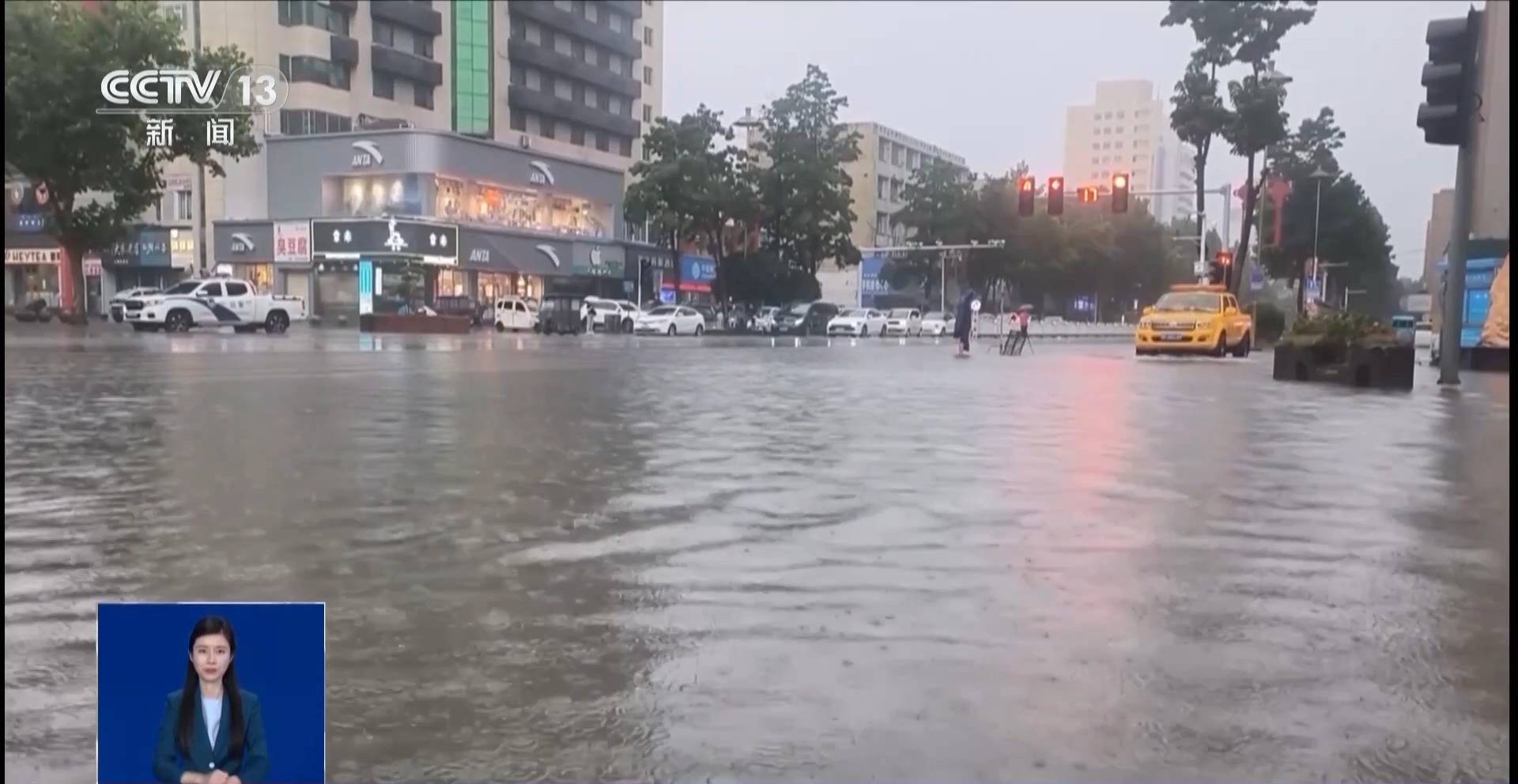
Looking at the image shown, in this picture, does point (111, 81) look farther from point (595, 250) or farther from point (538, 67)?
point (595, 250)

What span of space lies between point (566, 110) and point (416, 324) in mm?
21218

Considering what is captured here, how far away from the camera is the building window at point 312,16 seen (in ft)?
23.0

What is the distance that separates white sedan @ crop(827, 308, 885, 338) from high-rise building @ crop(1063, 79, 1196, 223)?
30.1 m

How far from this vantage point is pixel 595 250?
96.6ft

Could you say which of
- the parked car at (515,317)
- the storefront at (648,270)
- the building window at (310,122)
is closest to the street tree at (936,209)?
the storefront at (648,270)

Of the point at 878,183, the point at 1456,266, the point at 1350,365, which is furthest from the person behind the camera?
the point at 878,183

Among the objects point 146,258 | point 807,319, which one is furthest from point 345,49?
point 807,319

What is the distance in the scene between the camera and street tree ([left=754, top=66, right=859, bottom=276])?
3616 cm

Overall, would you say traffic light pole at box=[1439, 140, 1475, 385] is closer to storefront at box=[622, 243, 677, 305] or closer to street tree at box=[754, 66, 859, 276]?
street tree at box=[754, 66, 859, 276]

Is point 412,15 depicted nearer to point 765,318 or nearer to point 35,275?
point 35,275

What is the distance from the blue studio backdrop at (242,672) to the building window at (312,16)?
19.1 feet

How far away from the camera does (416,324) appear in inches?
1190

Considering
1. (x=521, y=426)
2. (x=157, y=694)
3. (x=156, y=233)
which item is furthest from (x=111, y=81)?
(x=156, y=233)

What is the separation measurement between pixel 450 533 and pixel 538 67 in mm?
2804
